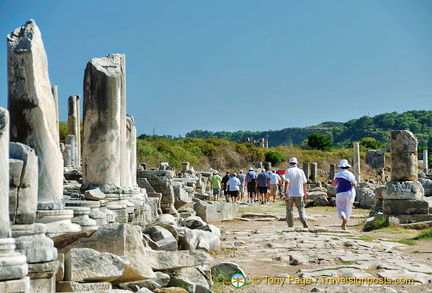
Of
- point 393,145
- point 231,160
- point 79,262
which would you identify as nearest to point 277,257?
point 79,262

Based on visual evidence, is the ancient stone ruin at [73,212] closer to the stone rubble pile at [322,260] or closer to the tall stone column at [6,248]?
the tall stone column at [6,248]

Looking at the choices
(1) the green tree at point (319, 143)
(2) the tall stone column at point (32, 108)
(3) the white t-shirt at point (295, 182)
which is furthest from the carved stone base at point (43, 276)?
(1) the green tree at point (319, 143)

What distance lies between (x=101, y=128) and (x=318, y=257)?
174 inches

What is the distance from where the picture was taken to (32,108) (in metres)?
6.95

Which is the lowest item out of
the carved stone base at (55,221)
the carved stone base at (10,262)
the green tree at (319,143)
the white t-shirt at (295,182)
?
the carved stone base at (10,262)

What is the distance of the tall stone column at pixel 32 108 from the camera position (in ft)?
22.6

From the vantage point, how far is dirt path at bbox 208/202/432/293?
23.9ft

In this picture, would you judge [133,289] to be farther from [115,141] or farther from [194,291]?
[115,141]

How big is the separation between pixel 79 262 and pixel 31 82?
2370 millimetres

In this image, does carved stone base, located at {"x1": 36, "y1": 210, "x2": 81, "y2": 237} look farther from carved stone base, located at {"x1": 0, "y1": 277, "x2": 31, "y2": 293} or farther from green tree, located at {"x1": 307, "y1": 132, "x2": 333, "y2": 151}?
green tree, located at {"x1": 307, "y1": 132, "x2": 333, "y2": 151}

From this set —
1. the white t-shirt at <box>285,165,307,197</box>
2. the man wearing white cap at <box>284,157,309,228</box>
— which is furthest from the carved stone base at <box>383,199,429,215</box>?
the white t-shirt at <box>285,165,307,197</box>

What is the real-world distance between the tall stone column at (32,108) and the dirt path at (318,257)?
2.32 m

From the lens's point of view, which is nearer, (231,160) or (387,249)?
(387,249)

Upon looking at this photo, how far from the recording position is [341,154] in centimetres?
6328
